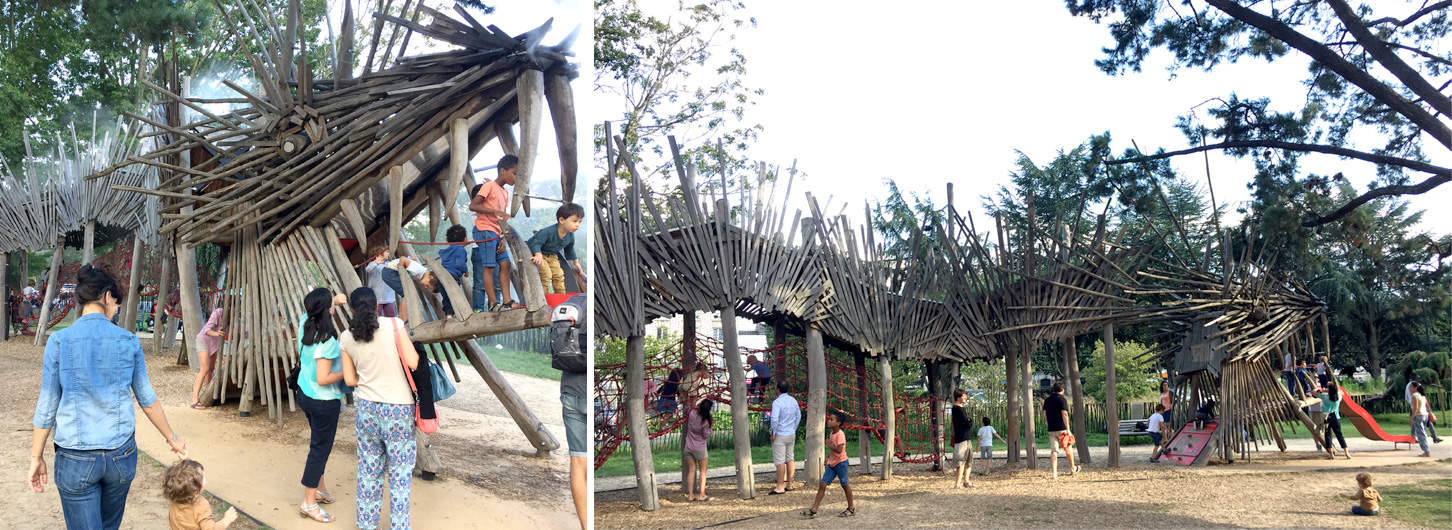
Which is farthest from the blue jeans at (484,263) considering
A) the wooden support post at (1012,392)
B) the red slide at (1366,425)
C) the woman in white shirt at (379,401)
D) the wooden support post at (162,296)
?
the red slide at (1366,425)

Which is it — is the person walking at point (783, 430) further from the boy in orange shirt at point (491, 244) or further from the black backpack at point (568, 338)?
the boy in orange shirt at point (491, 244)

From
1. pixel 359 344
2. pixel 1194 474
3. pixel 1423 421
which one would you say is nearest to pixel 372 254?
pixel 359 344

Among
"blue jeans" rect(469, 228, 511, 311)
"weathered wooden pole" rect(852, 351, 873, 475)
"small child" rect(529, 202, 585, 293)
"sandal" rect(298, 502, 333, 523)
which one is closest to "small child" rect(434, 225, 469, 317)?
"blue jeans" rect(469, 228, 511, 311)

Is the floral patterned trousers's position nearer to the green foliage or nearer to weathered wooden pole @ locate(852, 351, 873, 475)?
weathered wooden pole @ locate(852, 351, 873, 475)

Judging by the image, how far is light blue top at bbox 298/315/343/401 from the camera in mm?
4312

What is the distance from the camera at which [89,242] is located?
24.7ft

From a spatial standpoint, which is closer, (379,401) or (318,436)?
(379,401)

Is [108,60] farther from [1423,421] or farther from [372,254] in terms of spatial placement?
[1423,421]

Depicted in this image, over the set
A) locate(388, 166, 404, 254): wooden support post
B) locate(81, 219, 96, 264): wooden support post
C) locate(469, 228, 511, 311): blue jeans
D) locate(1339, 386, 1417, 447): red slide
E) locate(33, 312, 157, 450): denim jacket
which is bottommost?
locate(1339, 386, 1417, 447): red slide

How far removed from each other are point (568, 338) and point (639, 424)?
8.90ft

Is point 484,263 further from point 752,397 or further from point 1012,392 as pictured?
point 1012,392

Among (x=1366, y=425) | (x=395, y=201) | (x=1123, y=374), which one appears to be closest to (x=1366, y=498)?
(x=1366, y=425)

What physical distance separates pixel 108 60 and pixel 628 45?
27.5 ft

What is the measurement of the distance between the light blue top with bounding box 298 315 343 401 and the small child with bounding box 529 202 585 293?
1106mm
